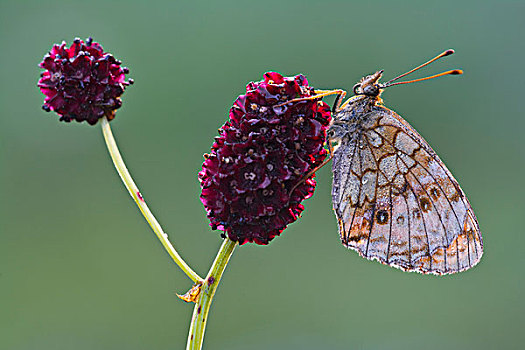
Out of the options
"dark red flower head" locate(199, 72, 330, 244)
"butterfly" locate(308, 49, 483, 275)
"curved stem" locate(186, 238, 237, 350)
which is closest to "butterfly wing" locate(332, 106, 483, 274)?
"butterfly" locate(308, 49, 483, 275)

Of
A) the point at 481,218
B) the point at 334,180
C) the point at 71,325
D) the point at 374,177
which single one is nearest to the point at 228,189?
the point at 334,180

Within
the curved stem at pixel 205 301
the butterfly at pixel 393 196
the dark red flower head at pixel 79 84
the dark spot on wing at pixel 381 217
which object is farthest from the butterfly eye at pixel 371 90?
the dark red flower head at pixel 79 84

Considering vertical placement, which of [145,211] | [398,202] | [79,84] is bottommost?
[145,211]

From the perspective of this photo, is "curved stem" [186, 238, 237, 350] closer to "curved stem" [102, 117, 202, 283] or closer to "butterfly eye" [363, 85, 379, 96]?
"curved stem" [102, 117, 202, 283]

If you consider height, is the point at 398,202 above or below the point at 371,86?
below

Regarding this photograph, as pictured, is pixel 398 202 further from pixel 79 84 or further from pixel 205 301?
pixel 79 84

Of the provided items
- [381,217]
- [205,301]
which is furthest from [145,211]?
[381,217]
